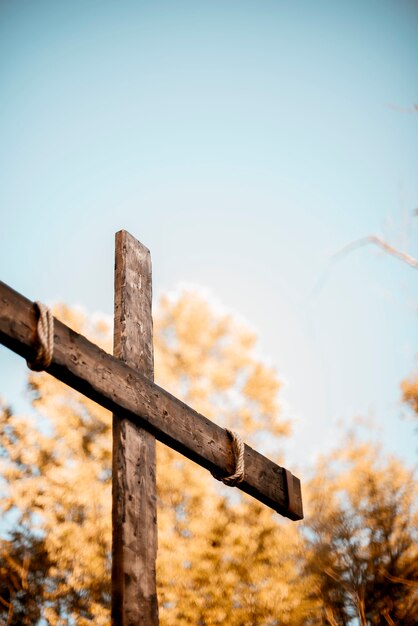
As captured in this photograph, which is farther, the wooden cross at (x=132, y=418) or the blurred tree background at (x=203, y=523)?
→ the blurred tree background at (x=203, y=523)

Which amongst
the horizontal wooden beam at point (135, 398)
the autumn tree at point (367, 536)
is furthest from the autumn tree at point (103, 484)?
the horizontal wooden beam at point (135, 398)

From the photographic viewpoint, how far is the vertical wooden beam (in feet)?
6.49

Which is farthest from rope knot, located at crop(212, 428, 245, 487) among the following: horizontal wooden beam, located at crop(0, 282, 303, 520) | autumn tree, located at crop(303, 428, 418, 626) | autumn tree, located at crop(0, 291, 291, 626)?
autumn tree, located at crop(303, 428, 418, 626)

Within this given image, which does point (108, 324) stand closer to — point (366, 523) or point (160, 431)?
point (366, 523)

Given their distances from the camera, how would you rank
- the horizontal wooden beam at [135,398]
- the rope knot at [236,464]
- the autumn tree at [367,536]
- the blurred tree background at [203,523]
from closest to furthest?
the horizontal wooden beam at [135,398] < the rope knot at [236,464] < the blurred tree background at [203,523] < the autumn tree at [367,536]

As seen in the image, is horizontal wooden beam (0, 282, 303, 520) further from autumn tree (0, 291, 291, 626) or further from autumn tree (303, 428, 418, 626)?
autumn tree (303, 428, 418, 626)

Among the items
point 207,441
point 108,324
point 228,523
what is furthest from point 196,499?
point 207,441

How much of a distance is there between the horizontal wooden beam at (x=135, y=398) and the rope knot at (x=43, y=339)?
2 cm

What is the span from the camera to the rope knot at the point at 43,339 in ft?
6.37

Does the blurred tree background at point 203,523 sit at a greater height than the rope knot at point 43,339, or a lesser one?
greater

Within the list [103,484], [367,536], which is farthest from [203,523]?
[367,536]

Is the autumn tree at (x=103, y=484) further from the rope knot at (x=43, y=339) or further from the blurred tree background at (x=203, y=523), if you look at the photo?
the rope knot at (x=43, y=339)

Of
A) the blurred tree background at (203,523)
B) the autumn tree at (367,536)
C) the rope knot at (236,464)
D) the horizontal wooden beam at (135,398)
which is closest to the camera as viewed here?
the horizontal wooden beam at (135,398)

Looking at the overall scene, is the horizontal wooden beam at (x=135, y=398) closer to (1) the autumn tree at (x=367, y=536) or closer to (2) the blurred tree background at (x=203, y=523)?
(2) the blurred tree background at (x=203, y=523)
